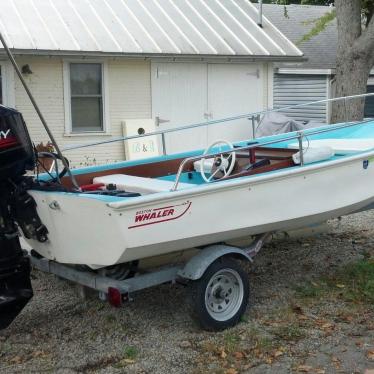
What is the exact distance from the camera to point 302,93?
64.5ft

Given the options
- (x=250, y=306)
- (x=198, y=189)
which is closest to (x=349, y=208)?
(x=250, y=306)

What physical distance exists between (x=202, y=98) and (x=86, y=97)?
2516 millimetres

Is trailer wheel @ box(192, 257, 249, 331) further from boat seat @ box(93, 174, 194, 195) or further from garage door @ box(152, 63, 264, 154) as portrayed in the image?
garage door @ box(152, 63, 264, 154)

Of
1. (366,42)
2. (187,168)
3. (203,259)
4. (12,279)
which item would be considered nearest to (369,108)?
(366,42)

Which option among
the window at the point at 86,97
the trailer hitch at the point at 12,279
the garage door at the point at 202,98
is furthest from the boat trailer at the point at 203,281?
the garage door at the point at 202,98

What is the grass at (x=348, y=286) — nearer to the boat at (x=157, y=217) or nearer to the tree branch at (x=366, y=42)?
the boat at (x=157, y=217)

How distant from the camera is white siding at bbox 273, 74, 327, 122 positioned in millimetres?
18766

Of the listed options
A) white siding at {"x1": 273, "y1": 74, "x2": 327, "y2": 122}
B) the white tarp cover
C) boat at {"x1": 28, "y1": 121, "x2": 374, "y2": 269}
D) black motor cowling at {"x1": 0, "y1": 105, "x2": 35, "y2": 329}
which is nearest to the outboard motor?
black motor cowling at {"x1": 0, "y1": 105, "x2": 35, "y2": 329}

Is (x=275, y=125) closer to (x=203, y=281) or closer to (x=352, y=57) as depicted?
(x=352, y=57)

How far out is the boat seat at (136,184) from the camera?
5355 millimetres

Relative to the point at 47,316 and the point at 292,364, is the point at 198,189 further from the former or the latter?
the point at 47,316

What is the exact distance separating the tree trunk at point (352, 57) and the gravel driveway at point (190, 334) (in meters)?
6.08

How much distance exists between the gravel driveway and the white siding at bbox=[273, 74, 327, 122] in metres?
12.6

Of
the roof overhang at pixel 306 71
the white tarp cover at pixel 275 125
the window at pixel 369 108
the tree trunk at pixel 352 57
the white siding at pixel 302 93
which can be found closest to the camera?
the tree trunk at pixel 352 57
